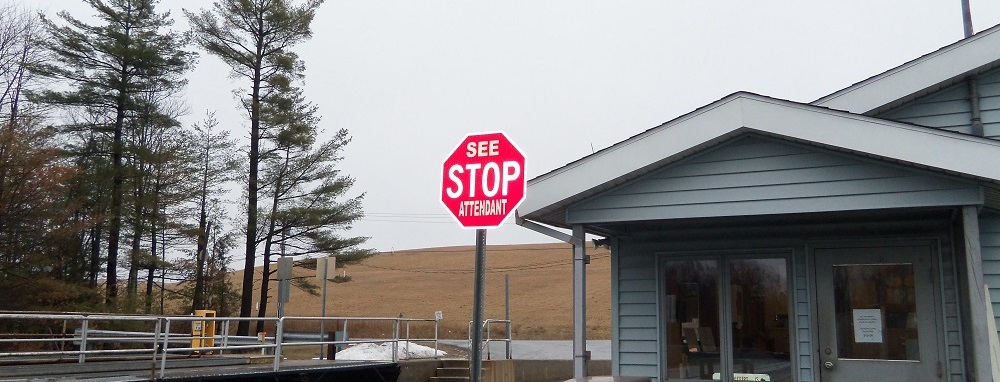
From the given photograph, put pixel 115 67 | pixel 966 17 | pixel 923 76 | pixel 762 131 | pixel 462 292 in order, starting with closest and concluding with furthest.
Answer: pixel 762 131, pixel 923 76, pixel 966 17, pixel 115 67, pixel 462 292

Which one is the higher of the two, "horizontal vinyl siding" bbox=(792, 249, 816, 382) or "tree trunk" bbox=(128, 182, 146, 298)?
"tree trunk" bbox=(128, 182, 146, 298)

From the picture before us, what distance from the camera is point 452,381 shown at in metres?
16.5

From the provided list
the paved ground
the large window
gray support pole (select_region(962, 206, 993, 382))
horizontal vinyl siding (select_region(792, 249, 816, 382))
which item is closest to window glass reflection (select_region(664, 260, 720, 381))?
the large window

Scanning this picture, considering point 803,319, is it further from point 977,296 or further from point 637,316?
point 977,296

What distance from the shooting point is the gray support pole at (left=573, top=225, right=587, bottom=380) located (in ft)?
30.0

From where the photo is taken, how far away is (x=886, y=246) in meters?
9.01

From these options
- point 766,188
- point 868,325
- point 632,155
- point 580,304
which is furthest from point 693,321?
point 632,155

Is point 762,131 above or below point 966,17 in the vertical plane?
below

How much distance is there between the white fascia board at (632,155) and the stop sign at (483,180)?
3585 mm

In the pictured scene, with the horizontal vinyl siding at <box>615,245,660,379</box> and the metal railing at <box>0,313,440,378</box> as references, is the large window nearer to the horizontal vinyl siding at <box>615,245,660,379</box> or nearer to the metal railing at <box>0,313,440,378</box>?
the horizontal vinyl siding at <box>615,245,660,379</box>

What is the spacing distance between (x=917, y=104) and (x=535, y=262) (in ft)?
298

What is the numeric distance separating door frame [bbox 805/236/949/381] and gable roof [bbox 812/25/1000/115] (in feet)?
5.67

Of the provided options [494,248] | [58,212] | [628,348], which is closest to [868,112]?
[628,348]

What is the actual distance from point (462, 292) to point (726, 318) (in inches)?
2893
